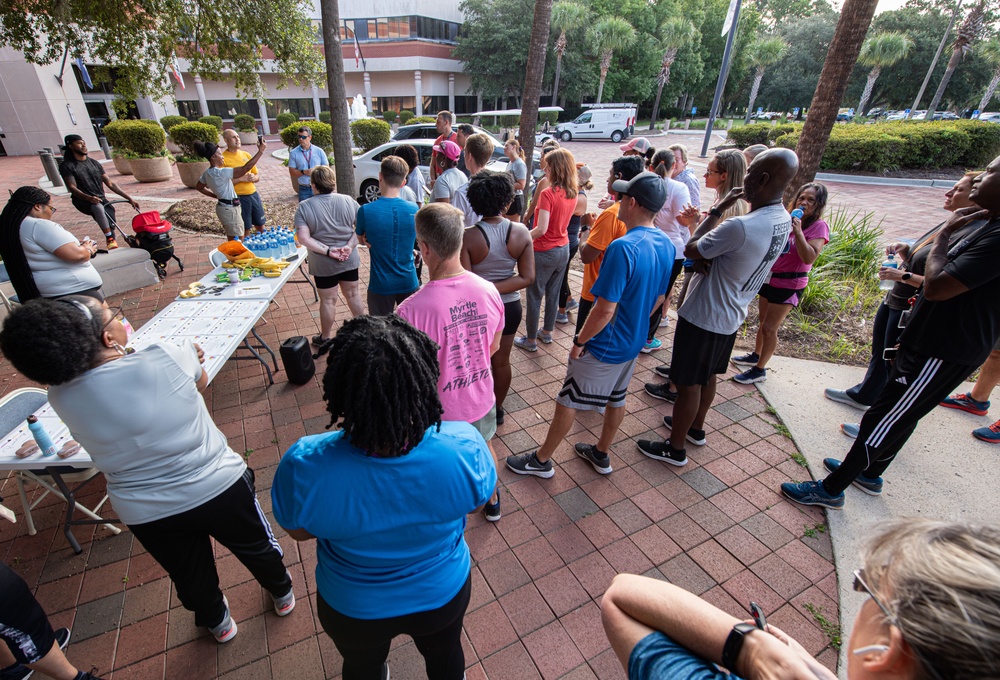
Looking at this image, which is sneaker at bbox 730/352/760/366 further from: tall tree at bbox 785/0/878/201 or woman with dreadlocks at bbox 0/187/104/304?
woman with dreadlocks at bbox 0/187/104/304

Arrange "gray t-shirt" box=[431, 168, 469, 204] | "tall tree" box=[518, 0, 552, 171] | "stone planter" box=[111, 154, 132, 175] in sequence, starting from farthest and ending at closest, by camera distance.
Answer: "stone planter" box=[111, 154, 132, 175] < "tall tree" box=[518, 0, 552, 171] < "gray t-shirt" box=[431, 168, 469, 204]

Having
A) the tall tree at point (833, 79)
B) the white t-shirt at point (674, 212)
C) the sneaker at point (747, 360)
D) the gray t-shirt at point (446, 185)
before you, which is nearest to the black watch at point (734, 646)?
the white t-shirt at point (674, 212)

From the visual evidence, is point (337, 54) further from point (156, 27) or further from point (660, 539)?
point (660, 539)

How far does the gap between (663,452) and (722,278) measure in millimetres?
1343

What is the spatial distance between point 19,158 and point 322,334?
68.8 feet

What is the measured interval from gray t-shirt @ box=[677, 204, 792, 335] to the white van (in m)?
25.8

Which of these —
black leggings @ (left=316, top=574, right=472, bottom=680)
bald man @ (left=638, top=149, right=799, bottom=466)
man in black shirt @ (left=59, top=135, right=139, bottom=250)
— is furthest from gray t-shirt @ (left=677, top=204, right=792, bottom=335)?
man in black shirt @ (left=59, top=135, right=139, bottom=250)

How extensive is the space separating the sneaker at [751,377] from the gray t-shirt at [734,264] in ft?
5.71

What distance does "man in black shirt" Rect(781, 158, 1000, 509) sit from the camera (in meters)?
2.38

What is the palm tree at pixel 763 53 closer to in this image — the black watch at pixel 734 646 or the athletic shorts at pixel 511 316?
the athletic shorts at pixel 511 316

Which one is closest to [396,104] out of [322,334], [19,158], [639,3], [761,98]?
[639,3]

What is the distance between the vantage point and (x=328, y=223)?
425cm

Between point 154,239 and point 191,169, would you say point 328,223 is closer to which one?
point 154,239

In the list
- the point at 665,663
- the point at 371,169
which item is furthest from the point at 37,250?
the point at 371,169
